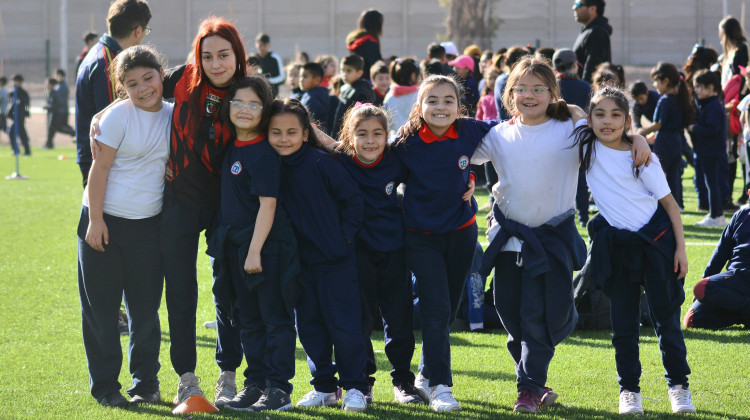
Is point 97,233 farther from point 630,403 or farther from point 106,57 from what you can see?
point 630,403

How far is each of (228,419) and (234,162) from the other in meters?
1.17

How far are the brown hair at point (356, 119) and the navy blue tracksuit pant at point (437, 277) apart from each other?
20.5 inches

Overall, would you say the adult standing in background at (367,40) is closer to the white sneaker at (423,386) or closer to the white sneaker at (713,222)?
the white sneaker at (713,222)

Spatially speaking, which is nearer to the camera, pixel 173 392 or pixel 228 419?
pixel 228 419

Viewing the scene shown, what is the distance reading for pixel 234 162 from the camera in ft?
14.0

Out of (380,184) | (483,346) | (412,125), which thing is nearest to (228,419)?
(380,184)

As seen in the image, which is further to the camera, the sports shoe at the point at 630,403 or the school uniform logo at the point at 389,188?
the school uniform logo at the point at 389,188

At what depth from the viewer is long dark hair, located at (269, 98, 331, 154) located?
4332mm

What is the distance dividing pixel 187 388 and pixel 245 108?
1363 millimetres

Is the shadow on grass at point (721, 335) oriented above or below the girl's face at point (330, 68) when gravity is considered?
below

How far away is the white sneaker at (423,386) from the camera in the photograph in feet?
15.0

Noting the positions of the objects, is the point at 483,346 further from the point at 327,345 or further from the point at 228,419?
the point at 228,419

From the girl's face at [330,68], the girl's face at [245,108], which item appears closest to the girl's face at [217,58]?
the girl's face at [245,108]

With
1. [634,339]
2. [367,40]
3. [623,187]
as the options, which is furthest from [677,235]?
[367,40]
